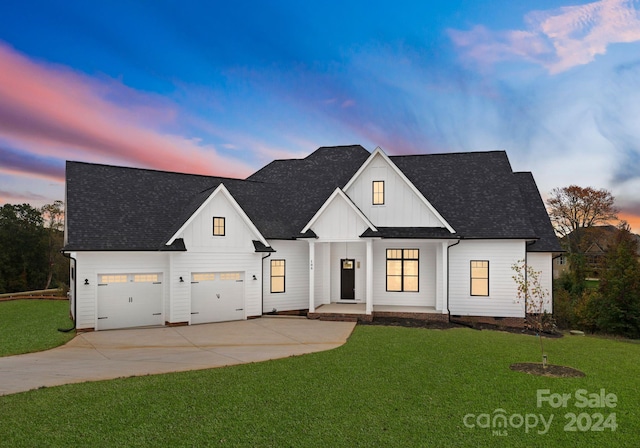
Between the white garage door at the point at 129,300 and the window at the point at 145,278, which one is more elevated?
the window at the point at 145,278

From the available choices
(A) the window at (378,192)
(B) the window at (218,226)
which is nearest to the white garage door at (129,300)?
(B) the window at (218,226)

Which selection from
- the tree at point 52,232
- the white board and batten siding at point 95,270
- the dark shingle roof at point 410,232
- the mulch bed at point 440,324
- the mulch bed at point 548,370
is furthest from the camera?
the tree at point 52,232

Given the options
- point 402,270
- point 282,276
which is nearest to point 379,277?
point 402,270

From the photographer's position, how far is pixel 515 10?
1653 cm

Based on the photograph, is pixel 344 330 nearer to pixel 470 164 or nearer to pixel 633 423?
pixel 633 423

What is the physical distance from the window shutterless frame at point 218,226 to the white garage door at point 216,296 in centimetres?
189

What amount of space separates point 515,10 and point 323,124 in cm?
1308

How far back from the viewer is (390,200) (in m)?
20.9

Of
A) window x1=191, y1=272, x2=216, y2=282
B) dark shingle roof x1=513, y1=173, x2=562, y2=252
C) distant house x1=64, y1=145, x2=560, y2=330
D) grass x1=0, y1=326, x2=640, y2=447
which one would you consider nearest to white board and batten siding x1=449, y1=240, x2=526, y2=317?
distant house x1=64, y1=145, x2=560, y2=330

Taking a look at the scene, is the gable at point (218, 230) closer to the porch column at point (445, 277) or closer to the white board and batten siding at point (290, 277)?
the white board and batten siding at point (290, 277)

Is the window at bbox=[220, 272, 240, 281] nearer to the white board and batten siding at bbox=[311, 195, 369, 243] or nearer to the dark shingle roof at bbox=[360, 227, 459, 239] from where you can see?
the white board and batten siding at bbox=[311, 195, 369, 243]

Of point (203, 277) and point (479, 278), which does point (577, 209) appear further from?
point (203, 277)

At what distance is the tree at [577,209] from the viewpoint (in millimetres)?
44781

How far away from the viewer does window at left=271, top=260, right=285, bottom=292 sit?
69.4ft
